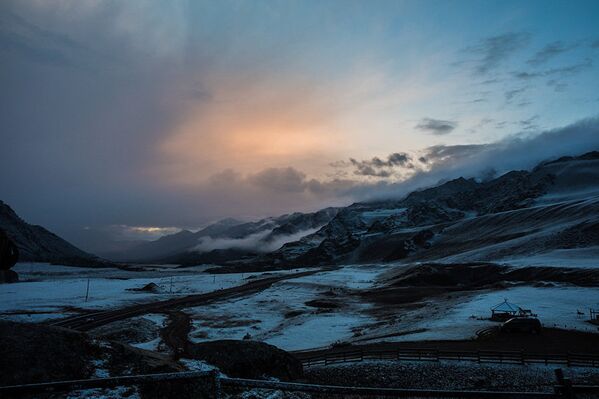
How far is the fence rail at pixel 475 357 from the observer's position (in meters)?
28.9

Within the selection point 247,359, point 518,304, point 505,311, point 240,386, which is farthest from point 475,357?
point 518,304

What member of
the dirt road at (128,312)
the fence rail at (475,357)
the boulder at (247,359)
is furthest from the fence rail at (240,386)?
the dirt road at (128,312)

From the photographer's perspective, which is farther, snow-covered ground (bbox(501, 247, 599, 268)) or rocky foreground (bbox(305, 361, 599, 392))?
snow-covered ground (bbox(501, 247, 599, 268))

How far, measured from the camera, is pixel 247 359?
20.0 m

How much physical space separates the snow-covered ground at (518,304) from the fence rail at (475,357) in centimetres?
893

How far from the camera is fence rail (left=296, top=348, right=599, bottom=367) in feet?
94.7

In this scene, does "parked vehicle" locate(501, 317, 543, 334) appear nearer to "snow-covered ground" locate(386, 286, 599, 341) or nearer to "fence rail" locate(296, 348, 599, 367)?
"snow-covered ground" locate(386, 286, 599, 341)

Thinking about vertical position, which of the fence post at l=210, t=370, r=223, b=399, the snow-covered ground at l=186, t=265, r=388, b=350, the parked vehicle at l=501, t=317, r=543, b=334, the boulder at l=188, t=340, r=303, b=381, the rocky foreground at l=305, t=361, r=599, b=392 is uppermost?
the fence post at l=210, t=370, r=223, b=399

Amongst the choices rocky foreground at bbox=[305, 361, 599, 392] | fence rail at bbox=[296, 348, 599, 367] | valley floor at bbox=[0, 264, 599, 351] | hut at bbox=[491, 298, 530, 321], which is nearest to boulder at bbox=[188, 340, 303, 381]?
rocky foreground at bbox=[305, 361, 599, 392]

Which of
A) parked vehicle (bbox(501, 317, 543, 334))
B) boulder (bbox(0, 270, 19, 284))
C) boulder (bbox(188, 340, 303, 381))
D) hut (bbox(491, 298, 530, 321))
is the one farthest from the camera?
boulder (bbox(0, 270, 19, 284))

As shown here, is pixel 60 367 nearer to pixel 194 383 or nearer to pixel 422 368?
pixel 194 383

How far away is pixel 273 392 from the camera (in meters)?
13.8

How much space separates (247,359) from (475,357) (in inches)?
749

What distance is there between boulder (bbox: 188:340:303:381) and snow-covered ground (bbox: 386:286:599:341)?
→ 22.4 m
